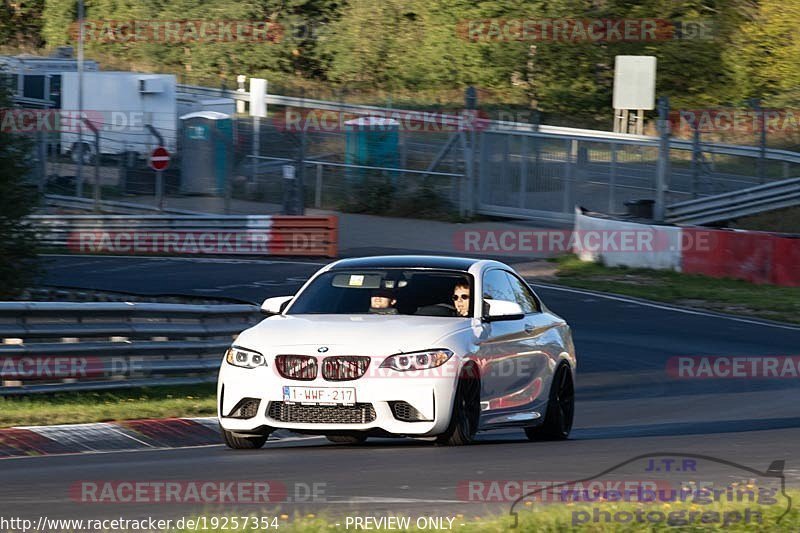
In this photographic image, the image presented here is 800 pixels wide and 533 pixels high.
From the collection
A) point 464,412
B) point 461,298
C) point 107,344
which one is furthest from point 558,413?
point 107,344

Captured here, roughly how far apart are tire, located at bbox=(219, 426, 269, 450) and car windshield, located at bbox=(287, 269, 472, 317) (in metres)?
0.95

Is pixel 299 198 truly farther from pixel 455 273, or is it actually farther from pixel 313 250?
pixel 455 273

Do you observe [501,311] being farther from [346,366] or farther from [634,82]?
[634,82]

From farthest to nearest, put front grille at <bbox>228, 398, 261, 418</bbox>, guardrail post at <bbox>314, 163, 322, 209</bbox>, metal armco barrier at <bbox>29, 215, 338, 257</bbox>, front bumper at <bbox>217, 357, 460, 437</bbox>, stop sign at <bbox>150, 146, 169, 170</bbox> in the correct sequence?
guardrail post at <bbox>314, 163, 322, 209</bbox>
stop sign at <bbox>150, 146, 169, 170</bbox>
metal armco barrier at <bbox>29, 215, 338, 257</bbox>
front grille at <bbox>228, 398, 261, 418</bbox>
front bumper at <bbox>217, 357, 460, 437</bbox>

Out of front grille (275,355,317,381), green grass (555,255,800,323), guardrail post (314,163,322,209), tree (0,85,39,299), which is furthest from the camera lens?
guardrail post (314,163,322,209)

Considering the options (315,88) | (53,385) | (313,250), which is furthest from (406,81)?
(53,385)

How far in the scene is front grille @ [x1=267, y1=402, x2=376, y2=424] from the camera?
9.90 meters

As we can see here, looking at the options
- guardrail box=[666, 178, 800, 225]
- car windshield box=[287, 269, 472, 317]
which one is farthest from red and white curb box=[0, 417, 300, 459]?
guardrail box=[666, 178, 800, 225]

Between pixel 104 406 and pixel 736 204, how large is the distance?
72.8 ft

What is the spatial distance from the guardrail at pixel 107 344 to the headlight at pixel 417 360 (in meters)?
3.87

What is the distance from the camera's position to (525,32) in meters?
53.8

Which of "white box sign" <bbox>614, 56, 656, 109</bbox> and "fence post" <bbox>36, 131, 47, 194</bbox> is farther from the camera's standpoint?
"white box sign" <bbox>614, 56, 656, 109</bbox>

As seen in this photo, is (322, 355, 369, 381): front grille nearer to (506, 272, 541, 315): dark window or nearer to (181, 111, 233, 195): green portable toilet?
(506, 272, 541, 315): dark window

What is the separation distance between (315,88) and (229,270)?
31.9 m
